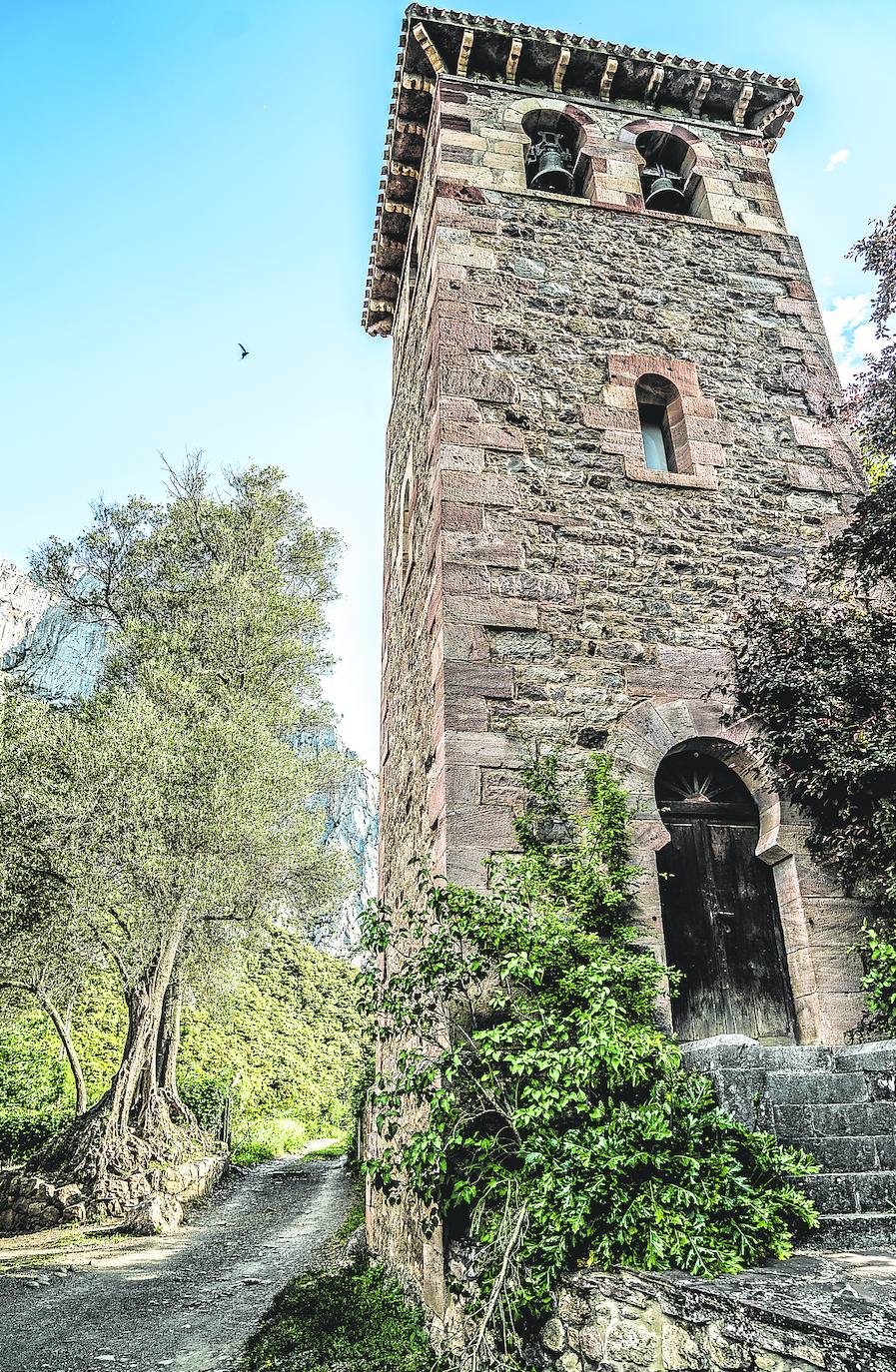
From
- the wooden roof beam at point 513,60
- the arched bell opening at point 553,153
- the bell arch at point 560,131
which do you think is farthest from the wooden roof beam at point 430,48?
the arched bell opening at point 553,153

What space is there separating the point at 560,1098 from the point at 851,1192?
128 centimetres

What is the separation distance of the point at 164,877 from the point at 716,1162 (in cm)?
961

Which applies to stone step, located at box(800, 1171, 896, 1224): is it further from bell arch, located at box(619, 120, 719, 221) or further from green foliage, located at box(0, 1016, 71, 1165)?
green foliage, located at box(0, 1016, 71, 1165)

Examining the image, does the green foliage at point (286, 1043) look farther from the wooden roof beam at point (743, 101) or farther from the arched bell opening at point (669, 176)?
the wooden roof beam at point (743, 101)

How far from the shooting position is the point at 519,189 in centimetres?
743

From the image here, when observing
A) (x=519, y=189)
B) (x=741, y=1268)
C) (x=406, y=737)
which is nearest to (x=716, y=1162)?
(x=741, y=1268)

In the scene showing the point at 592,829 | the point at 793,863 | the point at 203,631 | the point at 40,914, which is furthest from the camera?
the point at 203,631

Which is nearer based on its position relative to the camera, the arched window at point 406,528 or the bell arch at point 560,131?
the bell arch at point 560,131

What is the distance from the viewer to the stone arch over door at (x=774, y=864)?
5039 mm

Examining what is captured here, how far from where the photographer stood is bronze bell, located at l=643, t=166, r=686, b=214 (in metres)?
7.94

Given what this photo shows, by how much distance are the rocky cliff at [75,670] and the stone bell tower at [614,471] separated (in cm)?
989

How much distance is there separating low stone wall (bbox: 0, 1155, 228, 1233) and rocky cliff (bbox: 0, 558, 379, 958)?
15.8 feet

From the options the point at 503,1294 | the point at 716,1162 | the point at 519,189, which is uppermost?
the point at 519,189

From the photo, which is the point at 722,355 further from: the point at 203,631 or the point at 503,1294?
the point at 203,631
